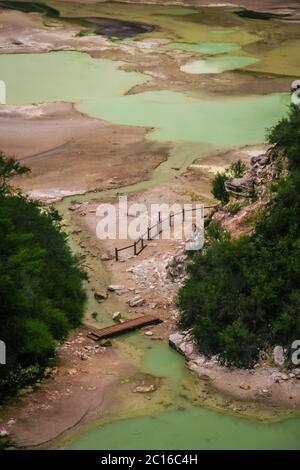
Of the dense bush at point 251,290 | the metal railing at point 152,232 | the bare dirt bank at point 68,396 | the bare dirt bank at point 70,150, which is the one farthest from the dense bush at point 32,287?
the bare dirt bank at point 70,150

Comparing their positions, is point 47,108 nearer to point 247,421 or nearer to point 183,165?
point 183,165

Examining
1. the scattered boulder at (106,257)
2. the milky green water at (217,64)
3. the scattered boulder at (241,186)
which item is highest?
the scattered boulder at (241,186)

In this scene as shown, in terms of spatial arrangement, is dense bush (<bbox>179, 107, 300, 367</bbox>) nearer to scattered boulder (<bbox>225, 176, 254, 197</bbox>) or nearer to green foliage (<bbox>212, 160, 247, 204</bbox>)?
scattered boulder (<bbox>225, 176, 254, 197</bbox>)

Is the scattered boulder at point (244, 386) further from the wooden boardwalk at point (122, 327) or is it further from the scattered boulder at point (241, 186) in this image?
the scattered boulder at point (241, 186)

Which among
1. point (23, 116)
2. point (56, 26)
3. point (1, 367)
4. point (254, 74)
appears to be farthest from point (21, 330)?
point (56, 26)

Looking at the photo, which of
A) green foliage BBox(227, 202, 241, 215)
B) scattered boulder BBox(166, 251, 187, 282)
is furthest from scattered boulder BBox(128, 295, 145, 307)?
green foliage BBox(227, 202, 241, 215)

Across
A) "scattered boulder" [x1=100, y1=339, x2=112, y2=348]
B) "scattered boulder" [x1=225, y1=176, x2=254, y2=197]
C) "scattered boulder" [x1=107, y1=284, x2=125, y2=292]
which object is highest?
"scattered boulder" [x1=225, y1=176, x2=254, y2=197]
